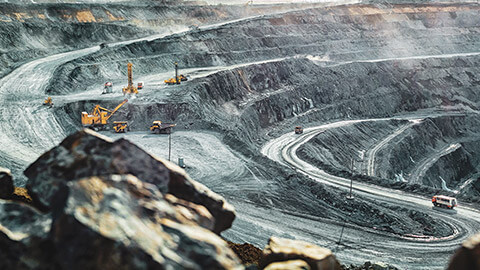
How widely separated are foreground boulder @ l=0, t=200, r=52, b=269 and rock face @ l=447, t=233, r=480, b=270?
5.65 m

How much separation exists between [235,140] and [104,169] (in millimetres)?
28335

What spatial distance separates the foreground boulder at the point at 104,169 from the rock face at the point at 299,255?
99 cm

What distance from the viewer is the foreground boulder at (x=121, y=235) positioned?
713 centimetres

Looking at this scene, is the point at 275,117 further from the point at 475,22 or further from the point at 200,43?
the point at 475,22

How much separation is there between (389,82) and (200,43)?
27.6m

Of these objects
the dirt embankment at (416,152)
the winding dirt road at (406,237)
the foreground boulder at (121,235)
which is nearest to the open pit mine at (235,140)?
the foreground boulder at (121,235)

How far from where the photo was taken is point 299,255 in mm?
9109

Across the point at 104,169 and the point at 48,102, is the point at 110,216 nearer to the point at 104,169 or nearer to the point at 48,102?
the point at 104,169

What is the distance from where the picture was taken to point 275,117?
56281 mm

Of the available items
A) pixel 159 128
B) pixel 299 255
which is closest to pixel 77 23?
pixel 159 128

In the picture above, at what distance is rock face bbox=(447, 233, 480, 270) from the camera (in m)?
7.51

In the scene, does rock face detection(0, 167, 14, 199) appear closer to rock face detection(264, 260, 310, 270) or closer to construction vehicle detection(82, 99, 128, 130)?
rock face detection(264, 260, 310, 270)

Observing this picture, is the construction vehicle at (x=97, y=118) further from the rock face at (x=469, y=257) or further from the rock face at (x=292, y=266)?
the rock face at (x=469, y=257)

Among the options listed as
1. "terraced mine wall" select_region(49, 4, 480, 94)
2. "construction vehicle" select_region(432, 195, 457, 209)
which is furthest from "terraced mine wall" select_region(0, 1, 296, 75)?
"construction vehicle" select_region(432, 195, 457, 209)
